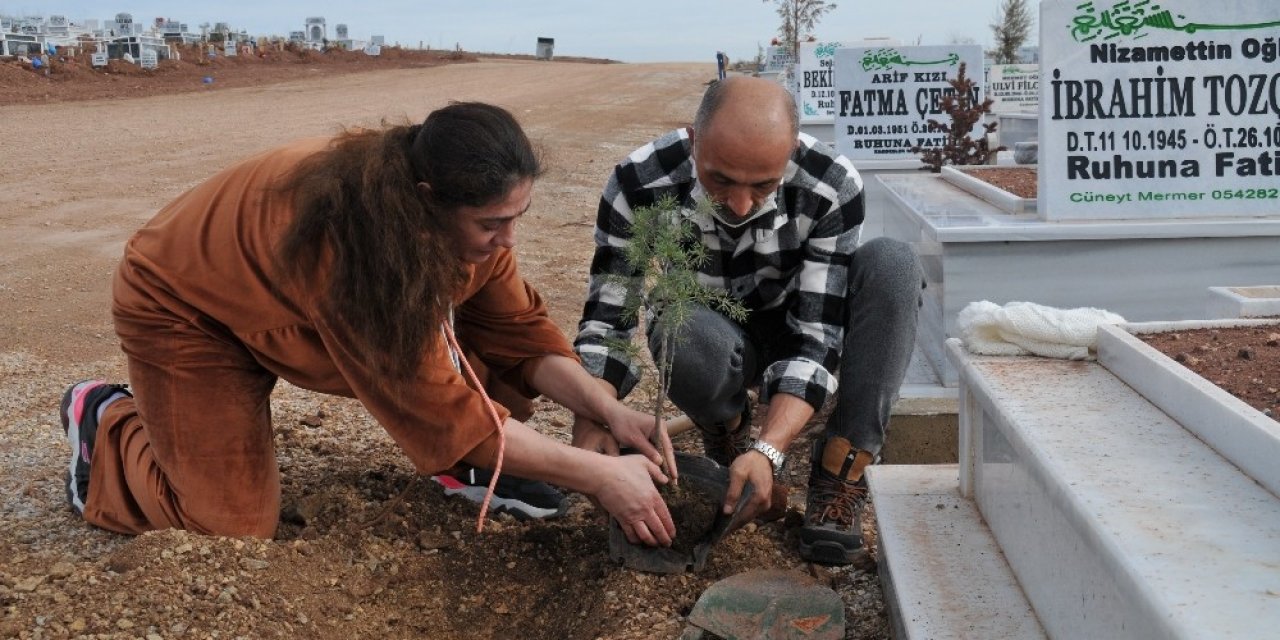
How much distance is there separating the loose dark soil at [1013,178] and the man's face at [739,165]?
90.1 inches

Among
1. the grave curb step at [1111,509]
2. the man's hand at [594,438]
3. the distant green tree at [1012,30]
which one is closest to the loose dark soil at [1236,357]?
the grave curb step at [1111,509]

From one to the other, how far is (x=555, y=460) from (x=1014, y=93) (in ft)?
42.0

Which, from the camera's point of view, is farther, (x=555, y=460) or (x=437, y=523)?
(x=437, y=523)

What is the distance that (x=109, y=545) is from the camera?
3059 mm

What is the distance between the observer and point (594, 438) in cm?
296

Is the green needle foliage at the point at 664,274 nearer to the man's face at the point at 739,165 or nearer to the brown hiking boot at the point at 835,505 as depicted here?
the man's face at the point at 739,165

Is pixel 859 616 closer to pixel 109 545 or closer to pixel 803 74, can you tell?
pixel 109 545

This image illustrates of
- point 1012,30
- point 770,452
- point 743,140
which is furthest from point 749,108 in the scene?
point 1012,30

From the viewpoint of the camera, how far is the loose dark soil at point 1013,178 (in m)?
5.11

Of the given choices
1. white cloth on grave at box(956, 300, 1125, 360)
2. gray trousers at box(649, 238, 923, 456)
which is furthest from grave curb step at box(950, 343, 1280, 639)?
gray trousers at box(649, 238, 923, 456)

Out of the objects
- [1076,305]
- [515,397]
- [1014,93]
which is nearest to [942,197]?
[1076,305]

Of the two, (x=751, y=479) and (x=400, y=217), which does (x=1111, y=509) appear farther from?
(x=400, y=217)

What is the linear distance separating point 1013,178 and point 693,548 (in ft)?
11.6

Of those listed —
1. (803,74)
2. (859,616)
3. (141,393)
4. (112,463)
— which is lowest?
(859,616)
